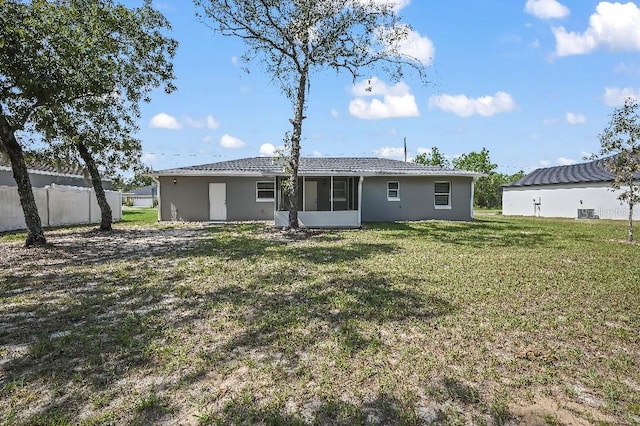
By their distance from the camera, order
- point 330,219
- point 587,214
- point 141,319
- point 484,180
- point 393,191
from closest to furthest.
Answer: point 141,319
point 330,219
point 393,191
point 587,214
point 484,180

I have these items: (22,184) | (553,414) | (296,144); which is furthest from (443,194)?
(553,414)

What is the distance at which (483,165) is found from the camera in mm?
44906

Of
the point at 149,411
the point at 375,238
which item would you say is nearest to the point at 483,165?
the point at 375,238

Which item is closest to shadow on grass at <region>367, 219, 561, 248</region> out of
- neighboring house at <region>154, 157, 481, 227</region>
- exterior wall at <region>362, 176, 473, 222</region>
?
neighboring house at <region>154, 157, 481, 227</region>

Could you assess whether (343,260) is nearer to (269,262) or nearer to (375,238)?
(269,262)

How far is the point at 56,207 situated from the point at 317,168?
37.2ft

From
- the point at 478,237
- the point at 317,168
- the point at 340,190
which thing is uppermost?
the point at 317,168

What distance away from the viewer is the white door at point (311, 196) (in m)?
20.1

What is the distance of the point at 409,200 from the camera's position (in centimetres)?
1908

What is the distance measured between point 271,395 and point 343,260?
5.56 meters

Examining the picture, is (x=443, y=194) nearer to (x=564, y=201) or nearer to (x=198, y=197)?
(x=198, y=197)

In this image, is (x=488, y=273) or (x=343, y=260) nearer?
(x=488, y=273)

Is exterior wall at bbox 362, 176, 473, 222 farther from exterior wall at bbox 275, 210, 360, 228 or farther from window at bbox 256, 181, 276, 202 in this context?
window at bbox 256, 181, 276, 202

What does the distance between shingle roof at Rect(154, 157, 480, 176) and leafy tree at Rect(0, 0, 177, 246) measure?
5.31 metres
